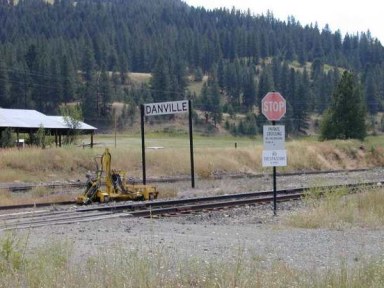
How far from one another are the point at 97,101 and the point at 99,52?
53.3 meters

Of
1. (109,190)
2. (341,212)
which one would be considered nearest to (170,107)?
(109,190)

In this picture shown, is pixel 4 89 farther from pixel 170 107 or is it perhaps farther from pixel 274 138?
pixel 274 138

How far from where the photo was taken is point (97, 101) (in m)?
136

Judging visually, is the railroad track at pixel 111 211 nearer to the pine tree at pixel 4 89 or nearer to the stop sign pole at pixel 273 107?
the stop sign pole at pixel 273 107

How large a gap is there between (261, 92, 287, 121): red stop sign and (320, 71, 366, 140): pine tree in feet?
202

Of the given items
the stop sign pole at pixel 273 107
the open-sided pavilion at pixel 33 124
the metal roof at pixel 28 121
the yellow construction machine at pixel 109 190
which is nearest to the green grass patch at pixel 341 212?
the stop sign pole at pixel 273 107

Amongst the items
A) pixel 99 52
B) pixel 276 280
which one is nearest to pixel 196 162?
pixel 276 280

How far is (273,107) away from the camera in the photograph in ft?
55.0

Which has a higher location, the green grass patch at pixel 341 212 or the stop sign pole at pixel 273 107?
the stop sign pole at pixel 273 107

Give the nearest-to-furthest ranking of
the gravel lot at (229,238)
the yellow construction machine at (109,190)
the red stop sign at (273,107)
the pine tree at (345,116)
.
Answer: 1. the gravel lot at (229,238)
2. the red stop sign at (273,107)
3. the yellow construction machine at (109,190)
4. the pine tree at (345,116)

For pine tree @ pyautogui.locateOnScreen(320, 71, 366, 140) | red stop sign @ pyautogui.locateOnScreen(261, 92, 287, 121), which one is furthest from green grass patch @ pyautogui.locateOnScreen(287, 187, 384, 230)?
pine tree @ pyautogui.locateOnScreen(320, 71, 366, 140)

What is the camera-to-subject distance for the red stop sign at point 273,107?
657 inches

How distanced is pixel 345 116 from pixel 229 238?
69063 mm

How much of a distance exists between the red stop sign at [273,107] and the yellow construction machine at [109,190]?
615cm
